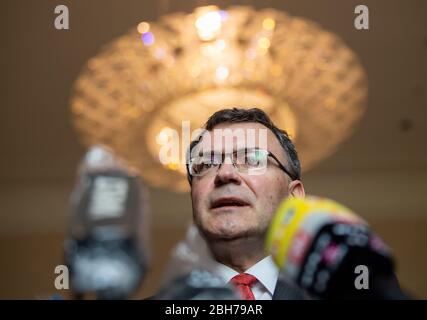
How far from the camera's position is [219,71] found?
2.59 meters

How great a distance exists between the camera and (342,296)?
0.72 meters

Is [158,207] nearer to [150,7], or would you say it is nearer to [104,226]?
[150,7]

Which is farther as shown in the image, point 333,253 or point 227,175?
point 227,175

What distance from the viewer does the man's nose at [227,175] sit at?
1330mm

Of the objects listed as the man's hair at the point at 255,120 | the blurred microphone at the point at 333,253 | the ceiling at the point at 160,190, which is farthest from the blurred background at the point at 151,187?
the blurred microphone at the point at 333,253

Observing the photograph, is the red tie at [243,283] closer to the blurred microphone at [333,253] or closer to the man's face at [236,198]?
the man's face at [236,198]

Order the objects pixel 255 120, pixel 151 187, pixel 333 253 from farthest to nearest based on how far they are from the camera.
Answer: pixel 151 187, pixel 255 120, pixel 333 253

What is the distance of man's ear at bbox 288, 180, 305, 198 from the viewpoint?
→ 138 cm

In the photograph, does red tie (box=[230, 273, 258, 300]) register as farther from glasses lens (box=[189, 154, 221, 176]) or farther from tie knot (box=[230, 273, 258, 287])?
glasses lens (box=[189, 154, 221, 176])

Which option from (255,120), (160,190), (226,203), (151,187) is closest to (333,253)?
(226,203)

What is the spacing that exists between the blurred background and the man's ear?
1365 millimetres

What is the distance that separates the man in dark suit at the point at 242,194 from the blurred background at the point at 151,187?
132 centimetres

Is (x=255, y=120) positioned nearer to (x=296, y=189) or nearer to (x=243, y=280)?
(x=296, y=189)

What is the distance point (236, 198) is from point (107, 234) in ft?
0.85
